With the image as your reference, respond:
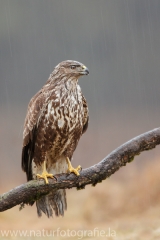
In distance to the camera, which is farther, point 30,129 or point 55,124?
point 30,129

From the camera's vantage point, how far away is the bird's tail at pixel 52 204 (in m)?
4.97

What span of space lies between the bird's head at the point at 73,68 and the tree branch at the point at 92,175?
105cm

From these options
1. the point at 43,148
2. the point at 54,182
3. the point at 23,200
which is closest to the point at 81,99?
the point at 43,148

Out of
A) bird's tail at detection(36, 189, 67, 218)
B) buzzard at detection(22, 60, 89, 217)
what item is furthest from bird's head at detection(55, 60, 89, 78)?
bird's tail at detection(36, 189, 67, 218)

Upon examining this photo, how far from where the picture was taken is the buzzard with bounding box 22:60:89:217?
4754 millimetres

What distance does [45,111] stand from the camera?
4.81 m

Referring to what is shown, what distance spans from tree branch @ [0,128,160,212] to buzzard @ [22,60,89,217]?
0.22 m

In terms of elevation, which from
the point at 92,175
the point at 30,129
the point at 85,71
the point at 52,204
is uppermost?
the point at 85,71

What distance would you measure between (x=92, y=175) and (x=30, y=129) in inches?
40.2

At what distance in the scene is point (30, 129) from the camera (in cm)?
492

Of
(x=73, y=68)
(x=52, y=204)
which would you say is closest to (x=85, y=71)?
(x=73, y=68)

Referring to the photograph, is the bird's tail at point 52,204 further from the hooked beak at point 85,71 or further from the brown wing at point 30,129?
the hooked beak at point 85,71

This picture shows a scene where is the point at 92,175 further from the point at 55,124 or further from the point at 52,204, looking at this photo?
the point at 52,204

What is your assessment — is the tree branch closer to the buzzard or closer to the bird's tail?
the buzzard
